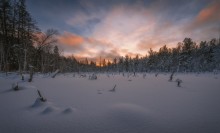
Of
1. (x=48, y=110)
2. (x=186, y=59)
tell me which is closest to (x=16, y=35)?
(x=48, y=110)

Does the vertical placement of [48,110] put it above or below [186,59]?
below

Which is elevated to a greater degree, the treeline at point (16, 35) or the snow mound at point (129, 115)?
the treeline at point (16, 35)

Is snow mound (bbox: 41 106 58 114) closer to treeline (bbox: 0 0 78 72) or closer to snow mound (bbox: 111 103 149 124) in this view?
snow mound (bbox: 111 103 149 124)

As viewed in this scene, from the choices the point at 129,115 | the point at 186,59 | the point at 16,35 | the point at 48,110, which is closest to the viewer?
the point at 129,115

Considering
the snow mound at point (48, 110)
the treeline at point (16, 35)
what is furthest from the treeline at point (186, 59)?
the snow mound at point (48, 110)

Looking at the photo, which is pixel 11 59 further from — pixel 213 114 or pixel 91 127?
pixel 213 114

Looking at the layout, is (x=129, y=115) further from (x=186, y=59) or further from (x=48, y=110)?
(x=186, y=59)

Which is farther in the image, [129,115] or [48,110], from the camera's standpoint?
[48,110]

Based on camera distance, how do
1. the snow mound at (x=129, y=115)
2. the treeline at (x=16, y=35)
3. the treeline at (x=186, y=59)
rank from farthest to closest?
the treeline at (x=186, y=59)
the treeline at (x=16, y=35)
the snow mound at (x=129, y=115)

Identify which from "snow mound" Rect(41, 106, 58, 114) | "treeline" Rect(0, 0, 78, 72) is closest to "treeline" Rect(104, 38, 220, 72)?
"treeline" Rect(0, 0, 78, 72)

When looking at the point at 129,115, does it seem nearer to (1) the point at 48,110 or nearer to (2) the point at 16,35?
(1) the point at 48,110

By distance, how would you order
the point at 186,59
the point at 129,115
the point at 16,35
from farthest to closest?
the point at 186,59 → the point at 16,35 → the point at 129,115

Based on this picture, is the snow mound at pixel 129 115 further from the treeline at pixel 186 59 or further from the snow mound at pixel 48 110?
the treeline at pixel 186 59

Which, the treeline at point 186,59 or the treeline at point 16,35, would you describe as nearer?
the treeline at point 16,35
